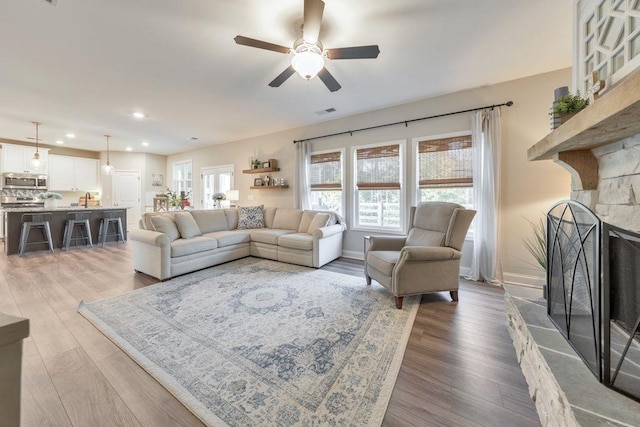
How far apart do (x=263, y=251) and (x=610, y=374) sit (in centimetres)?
408

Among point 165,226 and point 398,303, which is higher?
point 165,226

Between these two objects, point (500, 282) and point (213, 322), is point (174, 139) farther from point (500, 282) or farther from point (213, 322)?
point (500, 282)

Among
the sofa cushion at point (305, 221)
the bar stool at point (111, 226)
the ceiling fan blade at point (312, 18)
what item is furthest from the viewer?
the bar stool at point (111, 226)

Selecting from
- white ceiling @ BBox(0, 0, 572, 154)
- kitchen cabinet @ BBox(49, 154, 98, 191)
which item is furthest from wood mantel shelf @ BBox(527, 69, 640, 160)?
kitchen cabinet @ BBox(49, 154, 98, 191)

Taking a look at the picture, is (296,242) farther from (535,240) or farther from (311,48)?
(535,240)

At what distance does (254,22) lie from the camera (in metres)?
2.19

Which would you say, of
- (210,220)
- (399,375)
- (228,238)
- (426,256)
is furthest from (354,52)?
(210,220)

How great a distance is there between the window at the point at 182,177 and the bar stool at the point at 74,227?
2530 mm

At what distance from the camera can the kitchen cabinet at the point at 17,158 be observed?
6.06 metres

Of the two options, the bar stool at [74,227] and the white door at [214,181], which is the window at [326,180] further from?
the bar stool at [74,227]

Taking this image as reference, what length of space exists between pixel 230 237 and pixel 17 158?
264 inches

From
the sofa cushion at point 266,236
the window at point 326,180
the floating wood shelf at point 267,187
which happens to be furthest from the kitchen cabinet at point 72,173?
the window at point 326,180

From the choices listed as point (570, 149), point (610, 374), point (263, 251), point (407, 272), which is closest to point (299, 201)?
point (263, 251)

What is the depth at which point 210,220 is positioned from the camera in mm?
4676
